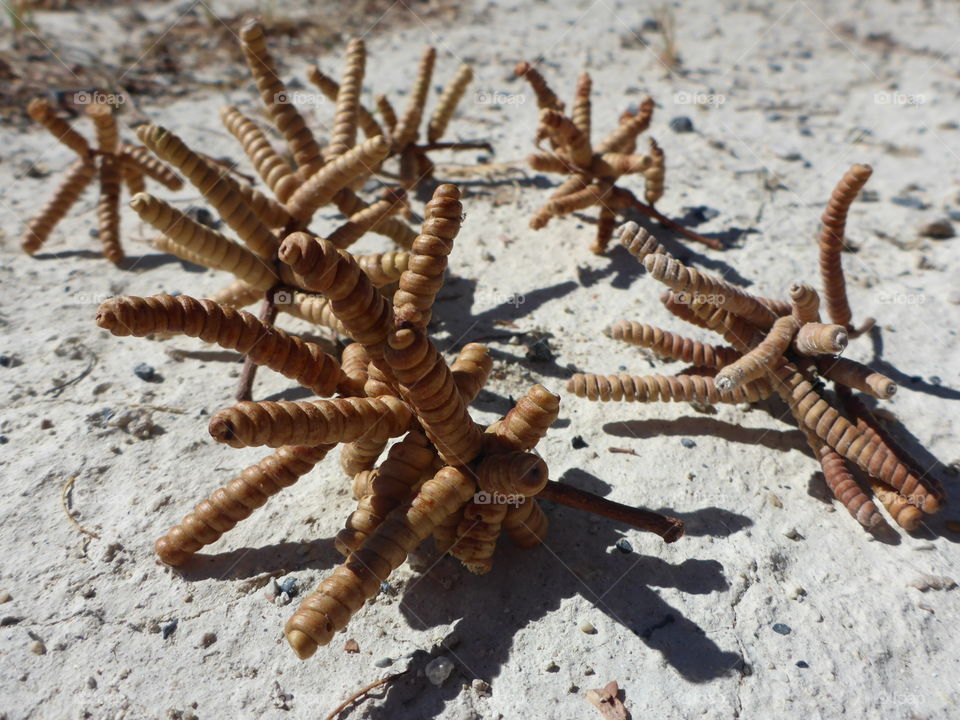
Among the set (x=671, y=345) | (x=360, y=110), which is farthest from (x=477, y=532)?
(x=360, y=110)

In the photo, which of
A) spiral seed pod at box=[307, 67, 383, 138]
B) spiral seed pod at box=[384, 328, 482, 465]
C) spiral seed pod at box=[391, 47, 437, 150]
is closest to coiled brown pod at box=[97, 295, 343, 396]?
spiral seed pod at box=[384, 328, 482, 465]

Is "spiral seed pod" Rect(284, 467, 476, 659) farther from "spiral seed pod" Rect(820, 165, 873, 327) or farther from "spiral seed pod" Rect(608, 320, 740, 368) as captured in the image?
"spiral seed pod" Rect(820, 165, 873, 327)

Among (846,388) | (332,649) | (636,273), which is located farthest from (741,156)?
(332,649)

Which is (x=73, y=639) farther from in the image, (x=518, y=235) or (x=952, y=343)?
(x=952, y=343)

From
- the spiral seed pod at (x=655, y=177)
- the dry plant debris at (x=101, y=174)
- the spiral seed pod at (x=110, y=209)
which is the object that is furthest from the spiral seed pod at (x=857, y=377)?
the spiral seed pod at (x=110, y=209)

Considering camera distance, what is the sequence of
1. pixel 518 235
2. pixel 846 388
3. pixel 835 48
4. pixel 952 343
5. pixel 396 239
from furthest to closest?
pixel 835 48 < pixel 518 235 < pixel 396 239 < pixel 952 343 < pixel 846 388

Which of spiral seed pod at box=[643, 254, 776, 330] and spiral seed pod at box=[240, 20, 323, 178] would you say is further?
spiral seed pod at box=[240, 20, 323, 178]
